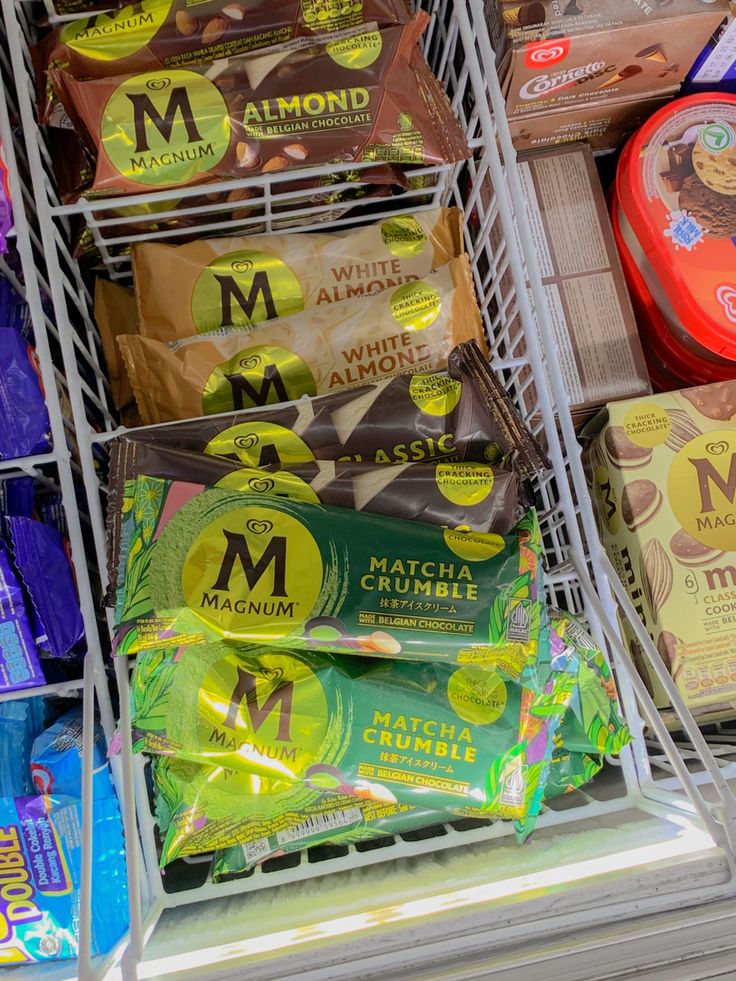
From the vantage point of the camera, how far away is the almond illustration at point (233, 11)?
3.19 feet

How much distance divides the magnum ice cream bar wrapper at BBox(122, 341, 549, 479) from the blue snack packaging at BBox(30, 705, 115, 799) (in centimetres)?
43

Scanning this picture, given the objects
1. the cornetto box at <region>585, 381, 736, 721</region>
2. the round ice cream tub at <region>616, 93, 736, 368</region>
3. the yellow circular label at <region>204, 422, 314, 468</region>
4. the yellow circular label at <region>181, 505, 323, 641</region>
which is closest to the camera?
the yellow circular label at <region>181, 505, 323, 641</region>

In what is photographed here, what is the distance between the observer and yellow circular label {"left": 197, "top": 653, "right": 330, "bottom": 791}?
2.79 ft

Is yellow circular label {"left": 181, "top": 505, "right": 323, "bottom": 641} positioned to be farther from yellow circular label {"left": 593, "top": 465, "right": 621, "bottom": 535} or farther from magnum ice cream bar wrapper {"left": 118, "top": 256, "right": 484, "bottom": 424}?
yellow circular label {"left": 593, "top": 465, "right": 621, "bottom": 535}

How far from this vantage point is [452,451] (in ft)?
3.00

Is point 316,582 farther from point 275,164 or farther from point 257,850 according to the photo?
point 275,164

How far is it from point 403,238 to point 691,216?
0.49 m

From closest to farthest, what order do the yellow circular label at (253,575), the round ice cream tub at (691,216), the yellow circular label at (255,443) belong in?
the yellow circular label at (253,575)
the yellow circular label at (255,443)
the round ice cream tub at (691,216)

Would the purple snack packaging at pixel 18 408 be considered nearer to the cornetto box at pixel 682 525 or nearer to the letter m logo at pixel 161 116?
the letter m logo at pixel 161 116

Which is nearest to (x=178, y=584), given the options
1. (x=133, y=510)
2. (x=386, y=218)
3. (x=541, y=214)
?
(x=133, y=510)

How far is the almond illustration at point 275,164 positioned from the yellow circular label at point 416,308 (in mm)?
218

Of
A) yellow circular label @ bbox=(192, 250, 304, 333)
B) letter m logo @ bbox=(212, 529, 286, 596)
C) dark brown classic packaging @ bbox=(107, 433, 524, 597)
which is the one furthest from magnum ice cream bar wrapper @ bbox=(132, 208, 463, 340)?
letter m logo @ bbox=(212, 529, 286, 596)

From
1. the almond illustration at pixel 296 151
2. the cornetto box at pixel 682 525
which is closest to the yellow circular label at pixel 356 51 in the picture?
the almond illustration at pixel 296 151

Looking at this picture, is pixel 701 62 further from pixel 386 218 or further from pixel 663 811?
pixel 663 811
